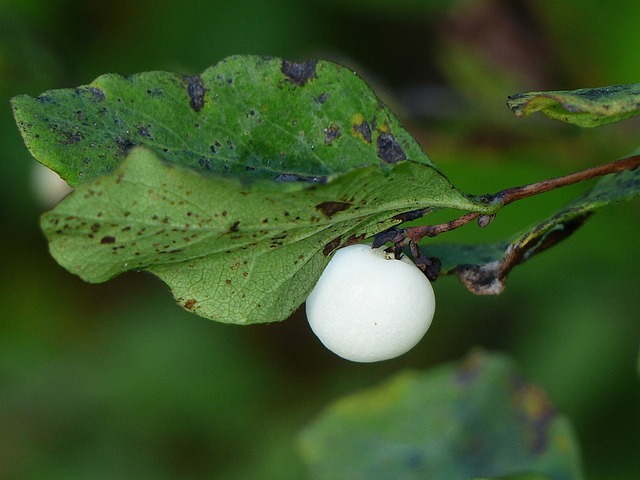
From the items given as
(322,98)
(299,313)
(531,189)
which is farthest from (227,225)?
(299,313)

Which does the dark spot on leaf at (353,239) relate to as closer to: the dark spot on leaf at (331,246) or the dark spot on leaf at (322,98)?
the dark spot on leaf at (331,246)

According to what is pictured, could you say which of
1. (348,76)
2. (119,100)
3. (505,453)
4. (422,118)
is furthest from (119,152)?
(422,118)

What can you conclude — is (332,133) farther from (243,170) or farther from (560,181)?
(560,181)

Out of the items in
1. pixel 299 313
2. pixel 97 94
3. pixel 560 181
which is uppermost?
pixel 97 94

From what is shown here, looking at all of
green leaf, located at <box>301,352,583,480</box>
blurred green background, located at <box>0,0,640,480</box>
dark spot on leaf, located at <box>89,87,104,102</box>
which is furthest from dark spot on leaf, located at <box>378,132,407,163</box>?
blurred green background, located at <box>0,0,640,480</box>

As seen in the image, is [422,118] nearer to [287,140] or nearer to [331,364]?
[331,364]

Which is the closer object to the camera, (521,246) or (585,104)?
(585,104)
